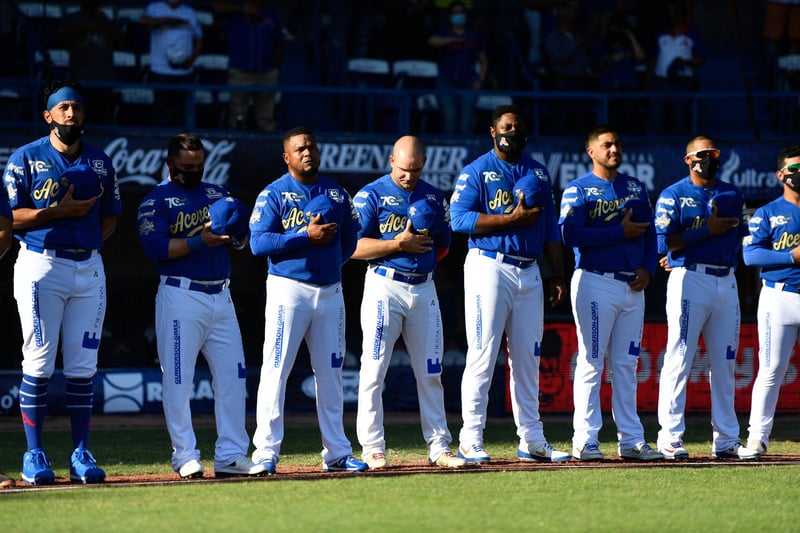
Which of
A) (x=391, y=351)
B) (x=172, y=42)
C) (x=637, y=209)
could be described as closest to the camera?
(x=391, y=351)

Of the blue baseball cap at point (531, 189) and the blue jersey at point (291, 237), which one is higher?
the blue baseball cap at point (531, 189)

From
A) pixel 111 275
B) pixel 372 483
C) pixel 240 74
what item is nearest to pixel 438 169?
pixel 240 74

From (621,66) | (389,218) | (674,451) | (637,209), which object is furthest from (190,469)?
(621,66)

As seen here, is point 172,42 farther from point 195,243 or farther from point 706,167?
point 195,243

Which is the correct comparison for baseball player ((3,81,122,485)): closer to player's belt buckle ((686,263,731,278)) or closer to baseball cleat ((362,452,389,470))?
baseball cleat ((362,452,389,470))

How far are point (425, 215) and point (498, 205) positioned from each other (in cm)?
60

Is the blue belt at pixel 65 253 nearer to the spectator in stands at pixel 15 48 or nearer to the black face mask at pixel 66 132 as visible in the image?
the black face mask at pixel 66 132

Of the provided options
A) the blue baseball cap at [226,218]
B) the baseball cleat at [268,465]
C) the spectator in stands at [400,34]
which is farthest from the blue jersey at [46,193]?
the spectator in stands at [400,34]

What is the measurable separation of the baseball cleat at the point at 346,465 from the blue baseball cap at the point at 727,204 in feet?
10.5

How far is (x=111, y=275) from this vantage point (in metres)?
15.2

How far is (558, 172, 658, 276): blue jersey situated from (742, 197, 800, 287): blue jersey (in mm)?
856

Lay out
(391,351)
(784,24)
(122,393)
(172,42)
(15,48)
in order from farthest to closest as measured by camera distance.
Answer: (784,24)
(15,48)
(172,42)
(122,393)
(391,351)

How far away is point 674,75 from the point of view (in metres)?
17.0

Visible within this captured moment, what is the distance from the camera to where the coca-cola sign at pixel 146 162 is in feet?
45.3
